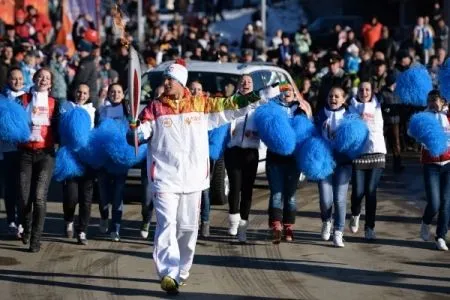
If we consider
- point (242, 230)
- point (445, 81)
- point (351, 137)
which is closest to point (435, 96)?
point (445, 81)

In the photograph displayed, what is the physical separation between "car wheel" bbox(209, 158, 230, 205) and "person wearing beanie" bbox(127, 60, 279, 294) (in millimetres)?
4573

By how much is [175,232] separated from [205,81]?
21.5ft

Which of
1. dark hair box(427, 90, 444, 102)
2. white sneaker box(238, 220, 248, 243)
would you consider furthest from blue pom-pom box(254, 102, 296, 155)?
dark hair box(427, 90, 444, 102)

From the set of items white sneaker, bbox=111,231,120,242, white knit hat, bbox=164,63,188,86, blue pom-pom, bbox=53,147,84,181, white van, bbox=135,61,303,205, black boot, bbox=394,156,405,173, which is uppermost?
white knit hat, bbox=164,63,188,86

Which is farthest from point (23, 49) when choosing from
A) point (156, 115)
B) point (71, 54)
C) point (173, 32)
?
point (156, 115)

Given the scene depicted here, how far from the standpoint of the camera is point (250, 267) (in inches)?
448

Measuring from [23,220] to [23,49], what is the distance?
9.73 meters

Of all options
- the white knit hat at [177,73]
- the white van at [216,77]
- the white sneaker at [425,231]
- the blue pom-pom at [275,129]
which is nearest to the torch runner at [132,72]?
the white knit hat at [177,73]

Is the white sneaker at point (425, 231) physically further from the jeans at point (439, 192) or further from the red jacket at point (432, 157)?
the red jacket at point (432, 157)

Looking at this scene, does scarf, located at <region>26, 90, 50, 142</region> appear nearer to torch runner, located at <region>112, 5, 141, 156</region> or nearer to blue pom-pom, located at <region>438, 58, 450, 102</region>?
torch runner, located at <region>112, 5, 141, 156</region>

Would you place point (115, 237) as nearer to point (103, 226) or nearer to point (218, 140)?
point (103, 226)

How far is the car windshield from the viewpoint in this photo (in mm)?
16219

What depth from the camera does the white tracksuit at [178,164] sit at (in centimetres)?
999

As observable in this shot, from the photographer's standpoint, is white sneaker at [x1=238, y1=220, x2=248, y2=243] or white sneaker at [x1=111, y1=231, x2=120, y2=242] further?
white sneaker at [x1=111, y1=231, x2=120, y2=242]
